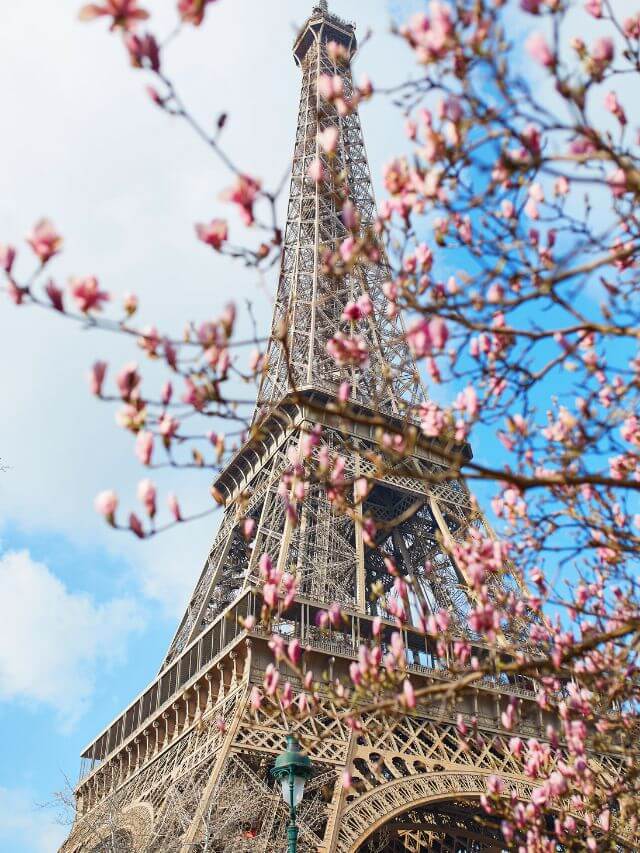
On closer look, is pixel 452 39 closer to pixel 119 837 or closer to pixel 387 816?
pixel 387 816

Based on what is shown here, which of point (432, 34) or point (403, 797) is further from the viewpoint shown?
point (403, 797)

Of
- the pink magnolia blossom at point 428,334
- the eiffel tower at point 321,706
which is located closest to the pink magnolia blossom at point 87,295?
the pink magnolia blossom at point 428,334

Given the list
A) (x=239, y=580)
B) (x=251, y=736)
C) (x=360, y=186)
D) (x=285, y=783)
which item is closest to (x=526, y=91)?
(x=285, y=783)

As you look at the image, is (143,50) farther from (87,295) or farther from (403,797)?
(403,797)

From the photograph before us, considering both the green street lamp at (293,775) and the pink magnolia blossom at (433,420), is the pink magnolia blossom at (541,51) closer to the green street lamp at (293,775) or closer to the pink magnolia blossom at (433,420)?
the pink magnolia blossom at (433,420)

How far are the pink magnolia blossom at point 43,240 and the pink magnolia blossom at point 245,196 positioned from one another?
137 centimetres

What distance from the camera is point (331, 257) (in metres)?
8.00

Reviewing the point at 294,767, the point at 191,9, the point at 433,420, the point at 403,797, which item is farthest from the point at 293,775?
the point at 191,9

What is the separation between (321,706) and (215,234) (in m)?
15.0

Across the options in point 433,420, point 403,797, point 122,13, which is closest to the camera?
point 122,13

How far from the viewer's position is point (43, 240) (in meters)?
6.21

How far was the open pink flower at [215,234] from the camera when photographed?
23.3 ft

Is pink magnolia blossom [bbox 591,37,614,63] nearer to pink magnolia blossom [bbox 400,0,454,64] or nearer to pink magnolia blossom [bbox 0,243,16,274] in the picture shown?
pink magnolia blossom [bbox 400,0,454,64]

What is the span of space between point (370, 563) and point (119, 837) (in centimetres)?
1478
